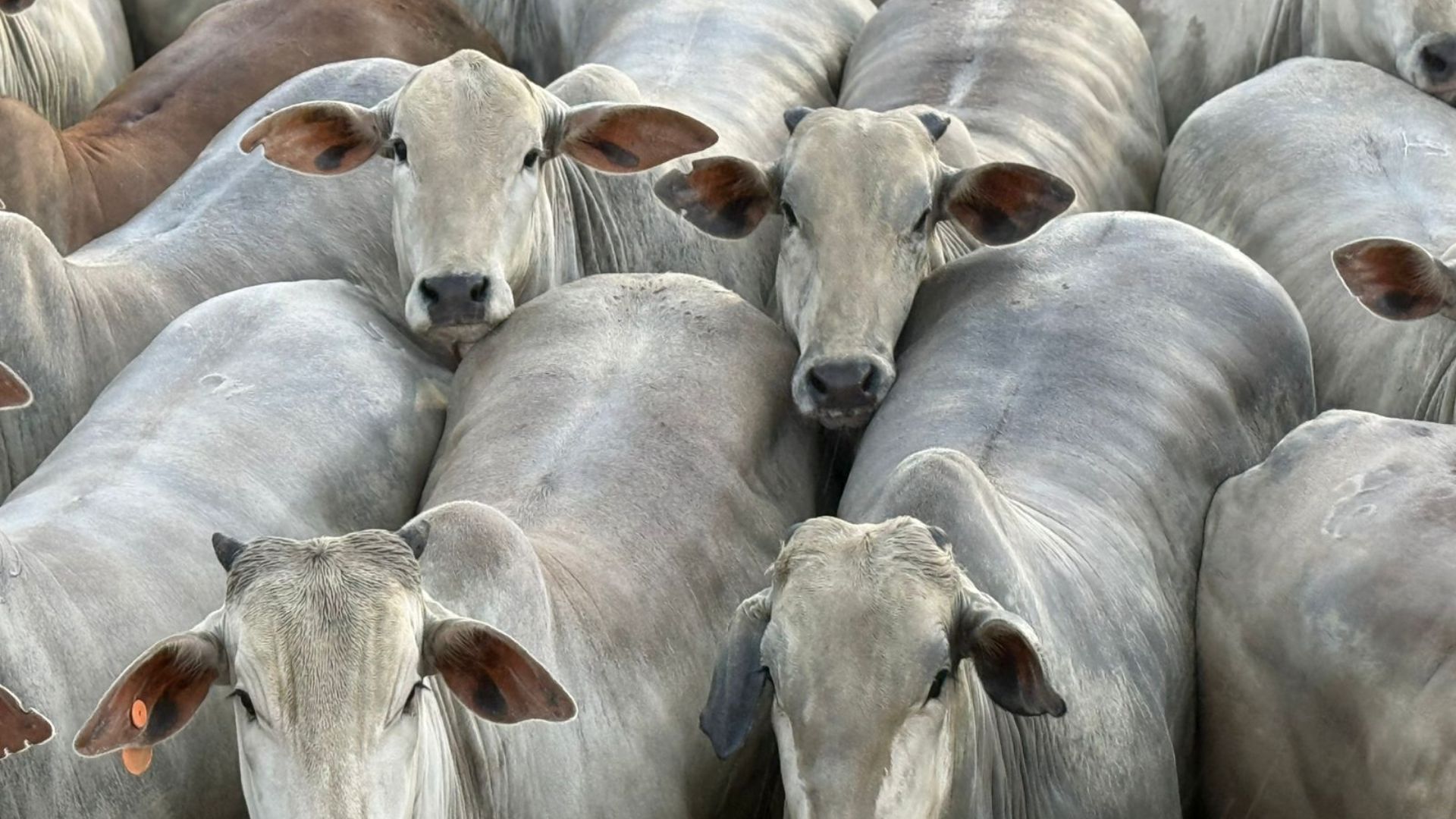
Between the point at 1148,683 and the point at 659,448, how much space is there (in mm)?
1372

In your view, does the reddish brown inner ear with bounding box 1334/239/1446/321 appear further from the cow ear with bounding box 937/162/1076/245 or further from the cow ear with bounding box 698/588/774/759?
the cow ear with bounding box 698/588/774/759

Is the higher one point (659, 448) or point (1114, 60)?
point (659, 448)

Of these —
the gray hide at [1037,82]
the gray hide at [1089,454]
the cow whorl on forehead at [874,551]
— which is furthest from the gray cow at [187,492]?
the gray hide at [1037,82]

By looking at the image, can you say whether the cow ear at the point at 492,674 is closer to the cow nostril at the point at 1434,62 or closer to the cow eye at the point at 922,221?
the cow eye at the point at 922,221

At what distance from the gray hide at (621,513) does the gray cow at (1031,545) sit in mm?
351

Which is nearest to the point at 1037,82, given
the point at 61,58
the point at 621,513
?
the point at 621,513

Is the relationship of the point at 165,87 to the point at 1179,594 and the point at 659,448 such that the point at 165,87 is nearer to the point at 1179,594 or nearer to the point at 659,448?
the point at 659,448

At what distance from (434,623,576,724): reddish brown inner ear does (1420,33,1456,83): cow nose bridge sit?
5.14m

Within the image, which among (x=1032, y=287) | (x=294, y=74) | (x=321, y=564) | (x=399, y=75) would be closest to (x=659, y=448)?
(x=1032, y=287)

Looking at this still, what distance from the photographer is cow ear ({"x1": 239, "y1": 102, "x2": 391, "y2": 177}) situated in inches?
282

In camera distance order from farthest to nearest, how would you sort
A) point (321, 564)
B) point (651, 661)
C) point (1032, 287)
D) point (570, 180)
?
1. point (570, 180)
2. point (1032, 287)
3. point (651, 661)
4. point (321, 564)

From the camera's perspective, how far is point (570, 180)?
766 cm

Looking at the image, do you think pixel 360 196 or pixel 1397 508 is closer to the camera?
pixel 1397 508

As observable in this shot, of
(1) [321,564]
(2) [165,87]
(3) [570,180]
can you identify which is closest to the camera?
(1) [321,564]
